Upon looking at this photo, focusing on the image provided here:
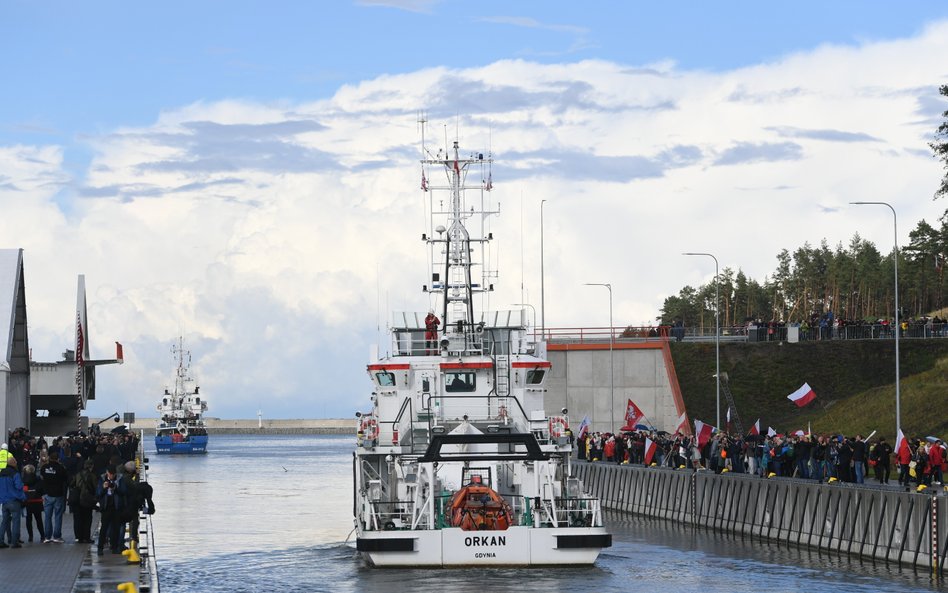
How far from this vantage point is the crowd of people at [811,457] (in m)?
40.1

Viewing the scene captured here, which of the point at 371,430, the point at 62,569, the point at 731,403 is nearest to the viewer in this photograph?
the point at 62,569

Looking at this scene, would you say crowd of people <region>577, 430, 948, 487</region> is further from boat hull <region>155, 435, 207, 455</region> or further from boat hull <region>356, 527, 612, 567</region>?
boat hull <region>155, 435, 207, 455</region>

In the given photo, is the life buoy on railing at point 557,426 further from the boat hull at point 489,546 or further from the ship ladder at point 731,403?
the ship ladder at point 731,403

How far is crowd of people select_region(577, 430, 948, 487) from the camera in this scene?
40.1 metres

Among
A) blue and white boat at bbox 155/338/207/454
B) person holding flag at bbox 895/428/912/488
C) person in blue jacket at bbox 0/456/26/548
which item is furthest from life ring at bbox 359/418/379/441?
blue and white boat at bbox 155/338/207/454

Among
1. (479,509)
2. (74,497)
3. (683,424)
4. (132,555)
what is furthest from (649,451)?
(132,555)

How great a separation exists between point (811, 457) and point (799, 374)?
136ft

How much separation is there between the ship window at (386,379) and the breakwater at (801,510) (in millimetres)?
11360

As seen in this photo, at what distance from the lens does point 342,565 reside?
3738cm

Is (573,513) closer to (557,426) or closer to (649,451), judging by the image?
(557,426)

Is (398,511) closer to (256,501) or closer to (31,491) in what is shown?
(31,491)

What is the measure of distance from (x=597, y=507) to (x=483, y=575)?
3.46m

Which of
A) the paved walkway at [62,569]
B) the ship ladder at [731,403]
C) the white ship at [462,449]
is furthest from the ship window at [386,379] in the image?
the ship ladder at [731,403]

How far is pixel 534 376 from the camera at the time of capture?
40406 millimetres
